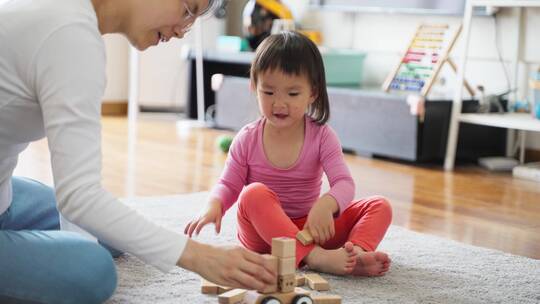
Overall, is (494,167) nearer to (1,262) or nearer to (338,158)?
(338,158)

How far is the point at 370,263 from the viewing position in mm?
1376

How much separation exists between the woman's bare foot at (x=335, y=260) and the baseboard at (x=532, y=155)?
1.80 meters

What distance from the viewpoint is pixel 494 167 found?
289cm

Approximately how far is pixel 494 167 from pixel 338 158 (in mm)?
1554

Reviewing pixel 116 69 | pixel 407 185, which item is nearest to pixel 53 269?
pixel 407 185

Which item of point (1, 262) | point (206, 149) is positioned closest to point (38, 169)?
point (206, 149)

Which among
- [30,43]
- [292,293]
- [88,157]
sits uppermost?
[30,43]

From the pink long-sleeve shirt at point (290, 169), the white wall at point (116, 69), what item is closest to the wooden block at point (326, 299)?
the pink long-sleeve shirt at point (290, 169)

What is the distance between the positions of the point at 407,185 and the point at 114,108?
2303mm

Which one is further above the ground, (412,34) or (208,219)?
(412,34)

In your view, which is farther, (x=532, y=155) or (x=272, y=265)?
(x=532, y=155)

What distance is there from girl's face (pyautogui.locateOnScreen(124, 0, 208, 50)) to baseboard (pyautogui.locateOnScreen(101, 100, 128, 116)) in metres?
3.36

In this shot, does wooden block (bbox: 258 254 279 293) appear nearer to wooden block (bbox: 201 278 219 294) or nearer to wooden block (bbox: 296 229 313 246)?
wooden block (bbox: 201 278 219 294)

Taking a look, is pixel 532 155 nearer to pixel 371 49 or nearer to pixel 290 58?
pixel 371 49
